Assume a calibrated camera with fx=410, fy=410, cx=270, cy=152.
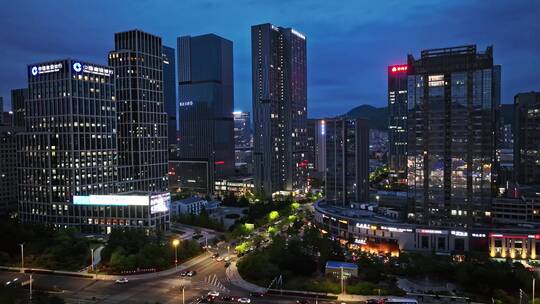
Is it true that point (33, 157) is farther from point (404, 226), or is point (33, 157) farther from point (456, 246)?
point (456, 246)

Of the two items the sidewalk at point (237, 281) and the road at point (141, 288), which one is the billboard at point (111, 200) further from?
the sidewalk at point (237, 281)

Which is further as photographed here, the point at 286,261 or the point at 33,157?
the point at 33,157

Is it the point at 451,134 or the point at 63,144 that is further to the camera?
the point at 63,144

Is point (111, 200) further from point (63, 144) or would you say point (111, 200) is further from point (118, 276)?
point (118, 276)

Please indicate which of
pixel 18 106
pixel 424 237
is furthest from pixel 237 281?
pixel 18 106

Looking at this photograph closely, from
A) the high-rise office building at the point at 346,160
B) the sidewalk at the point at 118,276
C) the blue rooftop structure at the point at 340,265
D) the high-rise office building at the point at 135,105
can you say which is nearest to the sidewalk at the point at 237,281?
the sidewalk at the point at 118,276

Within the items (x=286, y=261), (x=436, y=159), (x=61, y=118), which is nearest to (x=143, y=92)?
(x=61, y=118)

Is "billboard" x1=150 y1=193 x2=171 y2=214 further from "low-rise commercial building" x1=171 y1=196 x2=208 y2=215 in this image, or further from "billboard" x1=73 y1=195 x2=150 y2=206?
"low-rise commercial building" x1=171 y1=196 x2=208 y2=215
